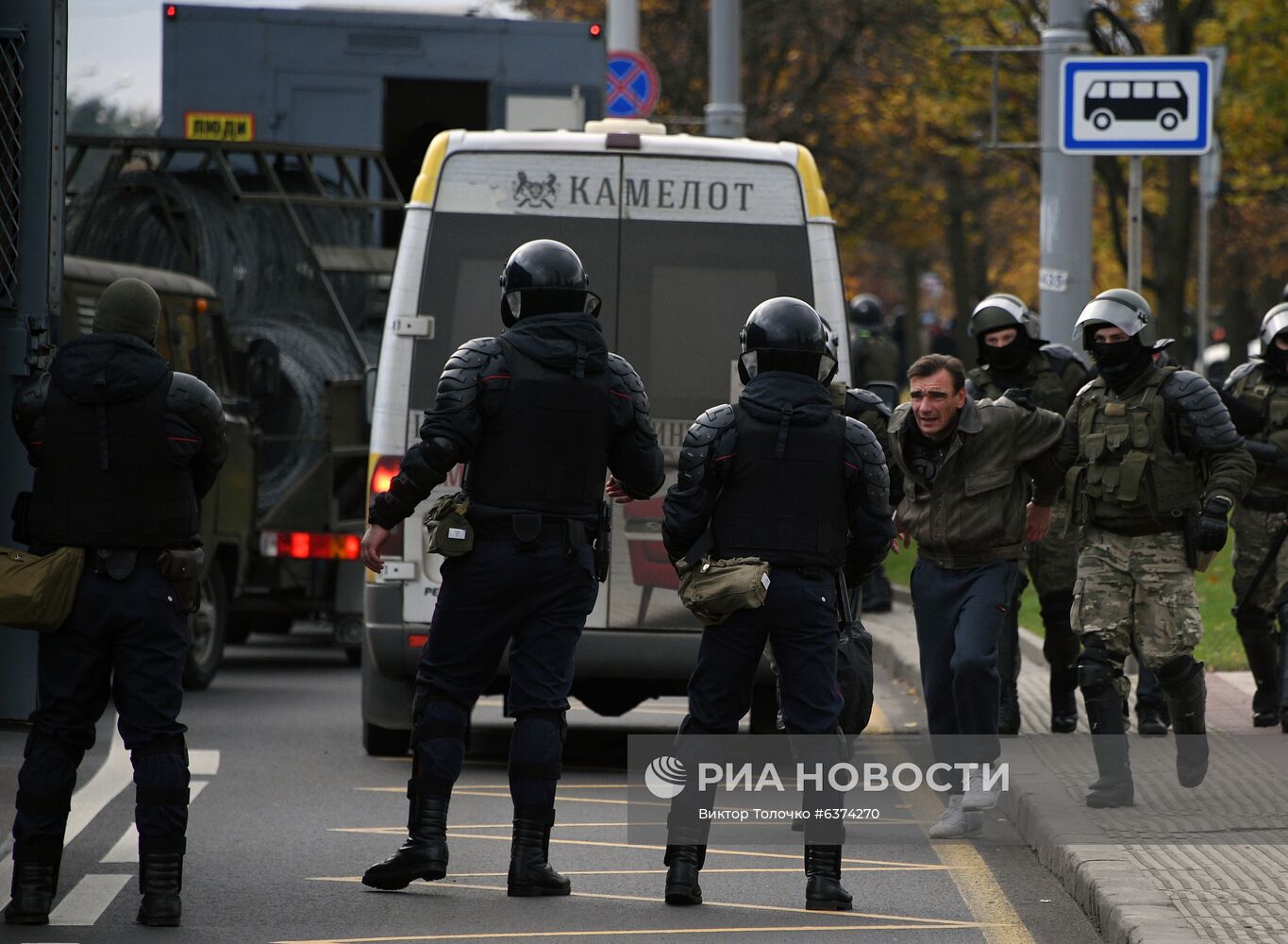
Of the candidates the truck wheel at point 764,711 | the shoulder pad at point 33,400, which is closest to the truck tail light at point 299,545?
the truck wheel at point 764,711

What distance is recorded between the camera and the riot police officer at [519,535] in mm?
6691

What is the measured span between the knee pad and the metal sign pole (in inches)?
123

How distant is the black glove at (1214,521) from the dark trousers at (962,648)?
66cm

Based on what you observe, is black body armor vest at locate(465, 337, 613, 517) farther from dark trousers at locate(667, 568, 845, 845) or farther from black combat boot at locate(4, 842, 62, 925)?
black combat boot at locate(4, 842, 62, 925)

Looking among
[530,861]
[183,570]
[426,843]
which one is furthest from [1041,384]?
[183,570]

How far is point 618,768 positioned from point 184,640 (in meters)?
3.54

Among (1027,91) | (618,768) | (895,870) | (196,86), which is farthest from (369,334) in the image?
(1027,91)

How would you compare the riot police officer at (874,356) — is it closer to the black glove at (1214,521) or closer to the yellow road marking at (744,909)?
the black glove at (1214,521)

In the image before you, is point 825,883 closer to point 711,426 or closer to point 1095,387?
point 711,426

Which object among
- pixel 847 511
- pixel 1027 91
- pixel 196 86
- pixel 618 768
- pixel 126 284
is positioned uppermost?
pixel 1027 91

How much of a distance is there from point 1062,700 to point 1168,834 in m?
2.60

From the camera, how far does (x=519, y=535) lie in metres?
6.70

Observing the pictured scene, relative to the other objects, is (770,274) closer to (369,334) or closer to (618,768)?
(618,768)

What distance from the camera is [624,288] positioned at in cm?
916
